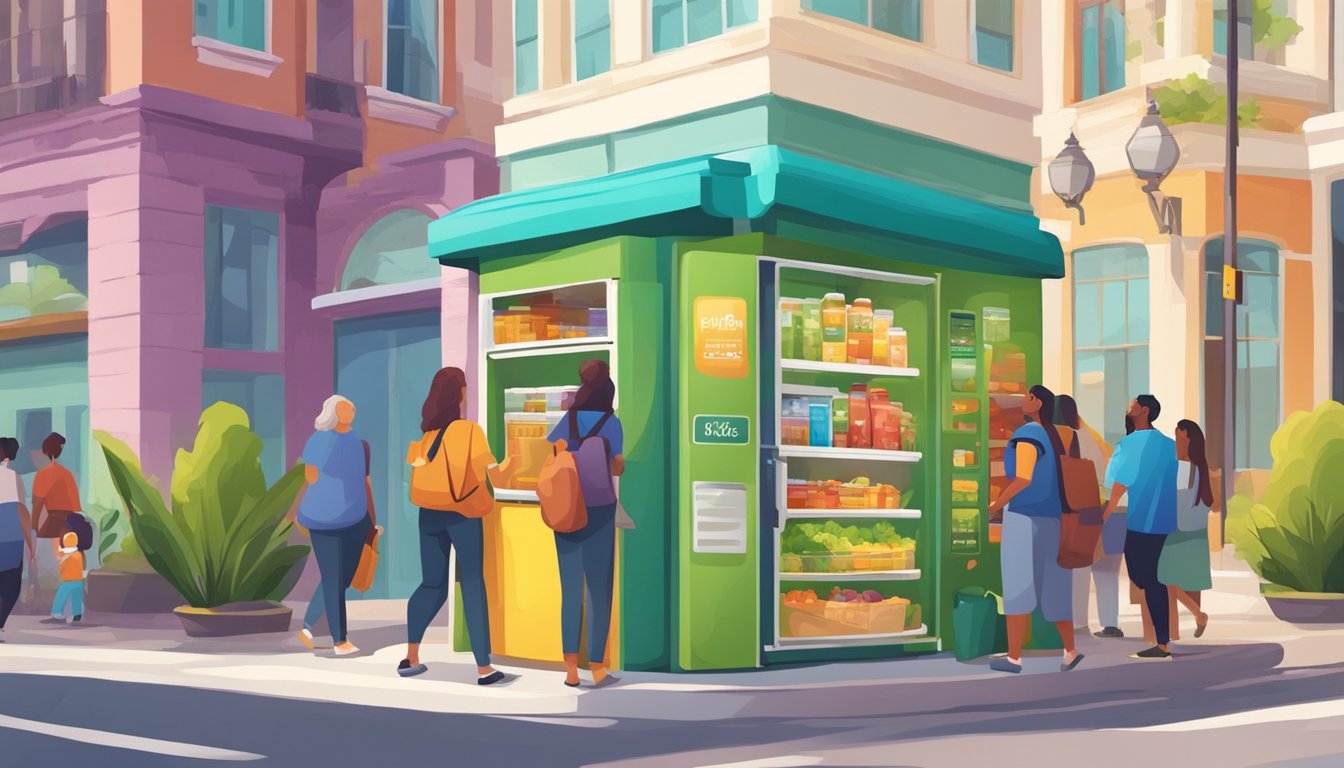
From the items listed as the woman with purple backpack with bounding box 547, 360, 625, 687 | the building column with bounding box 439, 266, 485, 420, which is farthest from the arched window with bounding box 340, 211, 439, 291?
the woman with purple backpack with bounding box 547, 360, 625, 687

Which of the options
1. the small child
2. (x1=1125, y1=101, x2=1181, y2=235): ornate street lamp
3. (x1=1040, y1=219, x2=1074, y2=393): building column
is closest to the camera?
the small child

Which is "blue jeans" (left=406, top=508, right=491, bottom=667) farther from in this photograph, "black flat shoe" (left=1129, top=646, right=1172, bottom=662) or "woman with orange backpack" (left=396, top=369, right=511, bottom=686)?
"black flat shoe" (left=1129, top=646, right=1172, bottom=662)

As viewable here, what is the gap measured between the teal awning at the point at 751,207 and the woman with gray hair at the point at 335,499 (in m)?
1.67

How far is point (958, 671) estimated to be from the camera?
11703 millimetres

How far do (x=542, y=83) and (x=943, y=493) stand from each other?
478 centimetres

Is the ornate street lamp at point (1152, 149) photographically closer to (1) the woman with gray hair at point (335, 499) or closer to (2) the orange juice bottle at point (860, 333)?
(2) the orange juice bottle at point (860, 333)

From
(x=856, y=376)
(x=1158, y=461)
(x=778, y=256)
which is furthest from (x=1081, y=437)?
(x=778, y=256)

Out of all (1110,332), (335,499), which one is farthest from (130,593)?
(1110,332)

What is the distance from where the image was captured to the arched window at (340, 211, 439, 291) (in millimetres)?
19594

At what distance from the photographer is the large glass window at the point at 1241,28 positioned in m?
25.5

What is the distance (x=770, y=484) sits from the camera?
1195 centimetres

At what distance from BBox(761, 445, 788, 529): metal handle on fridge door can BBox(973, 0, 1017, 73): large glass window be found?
15.0 ft

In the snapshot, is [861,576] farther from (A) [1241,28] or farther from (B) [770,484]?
(A) [1241,28]

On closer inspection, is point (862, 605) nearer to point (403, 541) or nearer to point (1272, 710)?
point (1272, 710)
